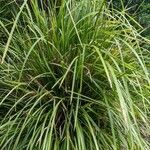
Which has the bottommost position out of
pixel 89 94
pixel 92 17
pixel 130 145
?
pixel 130 145

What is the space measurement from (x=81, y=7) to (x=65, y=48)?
0.35m

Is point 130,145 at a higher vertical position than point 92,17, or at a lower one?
lower

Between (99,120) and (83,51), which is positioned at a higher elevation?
(83,51)

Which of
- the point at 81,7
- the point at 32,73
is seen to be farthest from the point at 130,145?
the point at 81,7

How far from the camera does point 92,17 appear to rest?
9.18 ft

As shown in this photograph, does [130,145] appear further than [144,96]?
No

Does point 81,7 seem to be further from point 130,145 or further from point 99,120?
point 130,145

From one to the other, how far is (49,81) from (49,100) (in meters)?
0.13

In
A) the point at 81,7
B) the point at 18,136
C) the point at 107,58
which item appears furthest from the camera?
the point at 81,7

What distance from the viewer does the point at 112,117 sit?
264 centimetres

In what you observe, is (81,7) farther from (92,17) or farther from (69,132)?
(69,132)

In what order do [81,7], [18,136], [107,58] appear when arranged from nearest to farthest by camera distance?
[18,136] → [107,58] → [81,7]

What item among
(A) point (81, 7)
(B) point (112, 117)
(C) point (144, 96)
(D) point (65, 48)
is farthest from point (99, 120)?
(A) point (81, 7)

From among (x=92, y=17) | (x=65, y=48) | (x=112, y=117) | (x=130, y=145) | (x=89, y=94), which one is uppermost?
(x=92, y=17)
